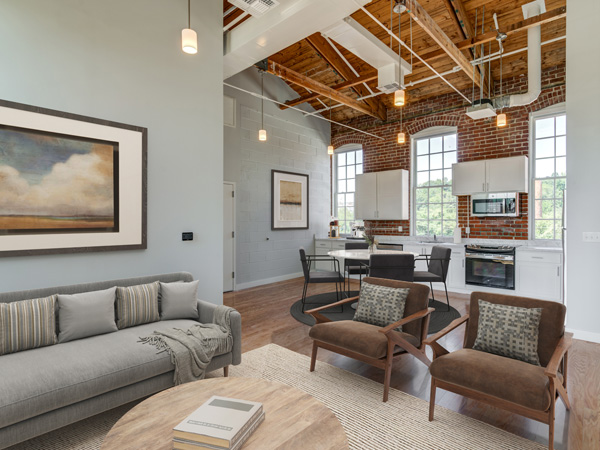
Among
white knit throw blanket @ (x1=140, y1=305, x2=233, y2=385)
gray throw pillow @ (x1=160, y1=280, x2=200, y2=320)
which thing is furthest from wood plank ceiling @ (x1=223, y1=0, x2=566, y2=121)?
white knit throw blanket @ (x1=140, y1=305, x2=233, y2=385)

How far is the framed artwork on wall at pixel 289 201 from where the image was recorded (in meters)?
7.06

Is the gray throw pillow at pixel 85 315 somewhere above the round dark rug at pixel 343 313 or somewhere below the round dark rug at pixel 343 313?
above

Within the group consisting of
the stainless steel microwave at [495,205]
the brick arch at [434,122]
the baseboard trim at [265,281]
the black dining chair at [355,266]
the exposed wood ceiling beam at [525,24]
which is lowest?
the baseboard trim at [265,281]

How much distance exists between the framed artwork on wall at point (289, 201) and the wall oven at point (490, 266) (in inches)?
137

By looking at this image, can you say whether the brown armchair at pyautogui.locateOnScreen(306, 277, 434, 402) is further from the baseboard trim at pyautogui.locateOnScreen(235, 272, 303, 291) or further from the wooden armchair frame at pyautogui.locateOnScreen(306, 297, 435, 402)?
the baseboard trim at pyautogui.locateOnScreen(235, 272, 303, 291)

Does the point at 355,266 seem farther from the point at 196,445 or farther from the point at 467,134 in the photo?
the point at 196,445

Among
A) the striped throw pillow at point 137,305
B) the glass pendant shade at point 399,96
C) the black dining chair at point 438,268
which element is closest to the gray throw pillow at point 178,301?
the striped throw pillow at point 137,305

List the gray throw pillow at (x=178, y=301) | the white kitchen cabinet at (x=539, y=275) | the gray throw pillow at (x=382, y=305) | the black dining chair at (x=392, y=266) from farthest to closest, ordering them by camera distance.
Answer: the white kitchen cabinet at (x=539, y=275) → the black dining chair at (x=392, y=266) → the gray throw pillow at (x=178, y=301) → the gray throw pillow at (x=382, y=305)

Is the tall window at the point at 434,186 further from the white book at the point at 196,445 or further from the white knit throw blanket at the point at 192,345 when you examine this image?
the white book at the point at 196,445

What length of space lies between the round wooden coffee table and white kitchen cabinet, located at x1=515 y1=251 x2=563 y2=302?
491cm

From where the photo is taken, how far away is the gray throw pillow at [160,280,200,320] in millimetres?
3014

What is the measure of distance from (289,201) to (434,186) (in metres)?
3.07

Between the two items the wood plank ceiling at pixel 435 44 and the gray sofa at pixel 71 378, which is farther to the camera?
the wood plank ceiling at pixel 435 44

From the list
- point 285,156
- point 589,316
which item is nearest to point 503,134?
point 589,316
